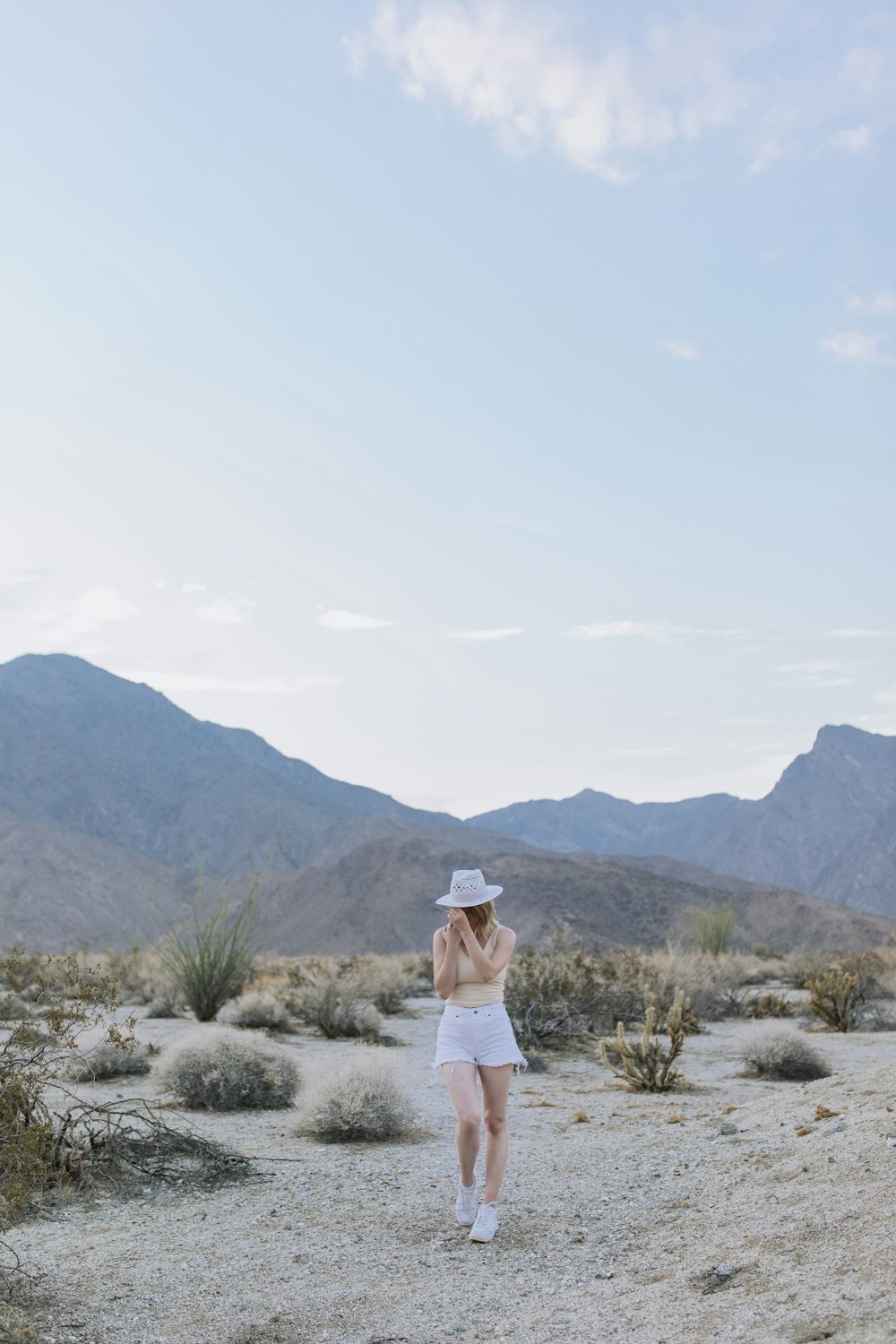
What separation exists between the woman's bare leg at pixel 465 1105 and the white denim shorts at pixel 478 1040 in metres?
0.04

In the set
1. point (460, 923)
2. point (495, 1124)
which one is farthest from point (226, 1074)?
point (460, 923)

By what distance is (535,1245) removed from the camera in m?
5.66

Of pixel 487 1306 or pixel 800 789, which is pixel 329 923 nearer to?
pixel 487 1306

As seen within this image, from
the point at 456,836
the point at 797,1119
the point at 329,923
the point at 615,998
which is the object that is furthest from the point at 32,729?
the point at 797,1119

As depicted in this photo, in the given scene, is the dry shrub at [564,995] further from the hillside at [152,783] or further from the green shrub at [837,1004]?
the hillside at [152,783]

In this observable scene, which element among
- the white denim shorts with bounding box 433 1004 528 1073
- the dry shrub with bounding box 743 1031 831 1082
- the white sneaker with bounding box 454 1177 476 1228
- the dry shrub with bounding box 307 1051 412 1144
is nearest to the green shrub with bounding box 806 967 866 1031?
the dry shrub with bounding box 743 1031 831 1082

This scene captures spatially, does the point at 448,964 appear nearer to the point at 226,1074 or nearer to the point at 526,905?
the point at 226,1074

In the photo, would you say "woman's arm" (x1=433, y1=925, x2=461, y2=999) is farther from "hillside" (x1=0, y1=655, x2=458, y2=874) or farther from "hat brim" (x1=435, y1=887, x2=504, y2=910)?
"hillside" (x1=0, y1=655, x2=458, y2=874)

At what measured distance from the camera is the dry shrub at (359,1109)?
862 cm

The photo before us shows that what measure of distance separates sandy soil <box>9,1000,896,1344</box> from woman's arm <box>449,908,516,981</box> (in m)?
1.36

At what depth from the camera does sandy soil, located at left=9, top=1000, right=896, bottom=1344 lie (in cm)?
449

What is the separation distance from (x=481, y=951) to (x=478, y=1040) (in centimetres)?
47

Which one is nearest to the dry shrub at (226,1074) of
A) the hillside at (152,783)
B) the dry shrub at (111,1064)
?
the dry shrub at (111,1064)

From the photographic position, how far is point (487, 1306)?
15.8 feet
